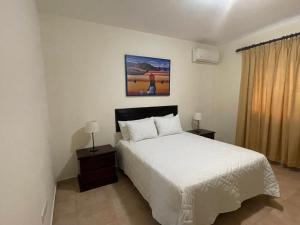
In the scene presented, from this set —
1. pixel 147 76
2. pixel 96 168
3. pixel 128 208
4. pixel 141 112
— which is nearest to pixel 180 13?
pixel 147 76

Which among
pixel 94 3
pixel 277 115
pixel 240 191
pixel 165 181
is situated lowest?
pixel 240 191

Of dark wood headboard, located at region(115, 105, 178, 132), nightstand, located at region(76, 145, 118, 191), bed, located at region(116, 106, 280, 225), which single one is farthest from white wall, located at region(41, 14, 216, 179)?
bed, located at region(116, 106, 280, 225)

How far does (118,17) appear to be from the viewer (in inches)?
93.0

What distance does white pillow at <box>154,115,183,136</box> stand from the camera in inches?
112

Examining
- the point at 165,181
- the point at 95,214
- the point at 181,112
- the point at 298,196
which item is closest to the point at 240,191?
the point at 165,181

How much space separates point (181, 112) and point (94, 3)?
250cm

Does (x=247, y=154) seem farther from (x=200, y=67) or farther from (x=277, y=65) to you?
(x=200, y=67)

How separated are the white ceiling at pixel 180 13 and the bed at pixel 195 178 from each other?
1.87 metres

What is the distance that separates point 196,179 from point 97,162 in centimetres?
146

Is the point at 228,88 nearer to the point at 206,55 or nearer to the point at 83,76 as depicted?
the point at 206,55

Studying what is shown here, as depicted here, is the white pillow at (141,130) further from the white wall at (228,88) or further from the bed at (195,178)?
the white wall at (228,88)

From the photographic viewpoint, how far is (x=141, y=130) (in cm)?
262

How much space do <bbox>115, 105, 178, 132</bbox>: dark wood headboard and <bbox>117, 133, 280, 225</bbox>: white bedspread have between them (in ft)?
2.46

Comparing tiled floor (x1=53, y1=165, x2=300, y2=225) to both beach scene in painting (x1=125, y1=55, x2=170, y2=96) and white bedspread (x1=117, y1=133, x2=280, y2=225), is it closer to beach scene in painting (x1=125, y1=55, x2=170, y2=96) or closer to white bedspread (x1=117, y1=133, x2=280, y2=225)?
white bedspread (x1=117, y1=133, x2=280, y2=225)
